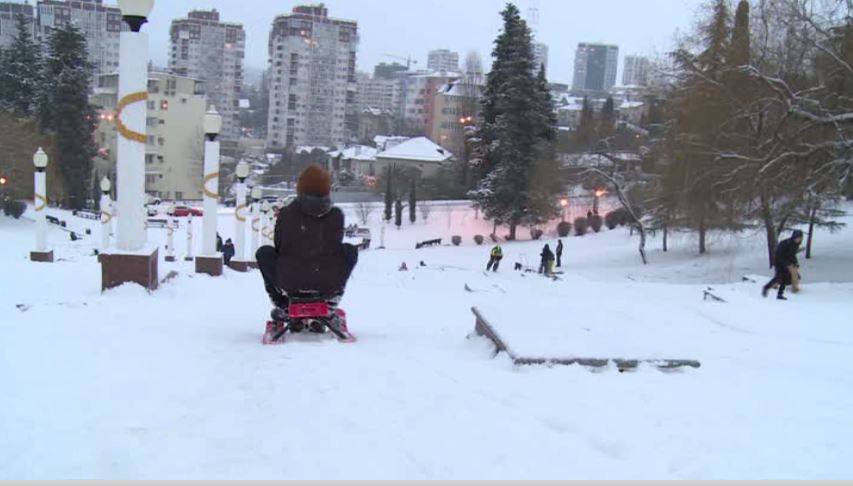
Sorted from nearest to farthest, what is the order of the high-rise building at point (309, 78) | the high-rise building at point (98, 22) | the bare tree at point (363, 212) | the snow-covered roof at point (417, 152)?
the bare tree at point (363, 212) → the snow-covered roof at point (417, 152) → the high-rise building at point (309, 78) → the high-rise building at point (98, 22)

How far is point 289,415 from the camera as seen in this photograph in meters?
4.02

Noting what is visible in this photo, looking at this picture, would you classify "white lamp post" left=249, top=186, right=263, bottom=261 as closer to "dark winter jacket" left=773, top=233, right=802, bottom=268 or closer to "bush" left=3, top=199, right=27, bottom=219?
"dark winter jacket" left=773, top=233, right=802, bottom=268

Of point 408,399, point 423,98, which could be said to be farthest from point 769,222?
point 423,98

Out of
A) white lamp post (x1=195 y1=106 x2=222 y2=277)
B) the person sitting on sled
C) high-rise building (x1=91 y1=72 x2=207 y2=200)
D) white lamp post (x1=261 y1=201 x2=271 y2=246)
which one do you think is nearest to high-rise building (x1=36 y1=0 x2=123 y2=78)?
high-rise building (x1=91 y1=72 x2=207 y2=200)

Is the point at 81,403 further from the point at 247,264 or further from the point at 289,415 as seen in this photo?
the point at 247,264

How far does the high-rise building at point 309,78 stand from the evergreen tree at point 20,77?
60.0 m

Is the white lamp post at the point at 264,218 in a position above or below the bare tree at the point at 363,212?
above

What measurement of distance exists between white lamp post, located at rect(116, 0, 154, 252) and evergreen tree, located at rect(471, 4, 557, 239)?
38556 millimetres

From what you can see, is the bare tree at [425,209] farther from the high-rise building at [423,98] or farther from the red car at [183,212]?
the high-rise building at [423,98]

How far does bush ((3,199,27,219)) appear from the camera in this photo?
44250 mm

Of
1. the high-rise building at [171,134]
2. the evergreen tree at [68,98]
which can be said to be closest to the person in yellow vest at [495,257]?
the evergreen tree at [68,98]

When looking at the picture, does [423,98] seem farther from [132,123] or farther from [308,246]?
[308,246]

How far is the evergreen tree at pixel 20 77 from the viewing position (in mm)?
56719

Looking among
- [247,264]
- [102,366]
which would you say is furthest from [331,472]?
[247,264]
